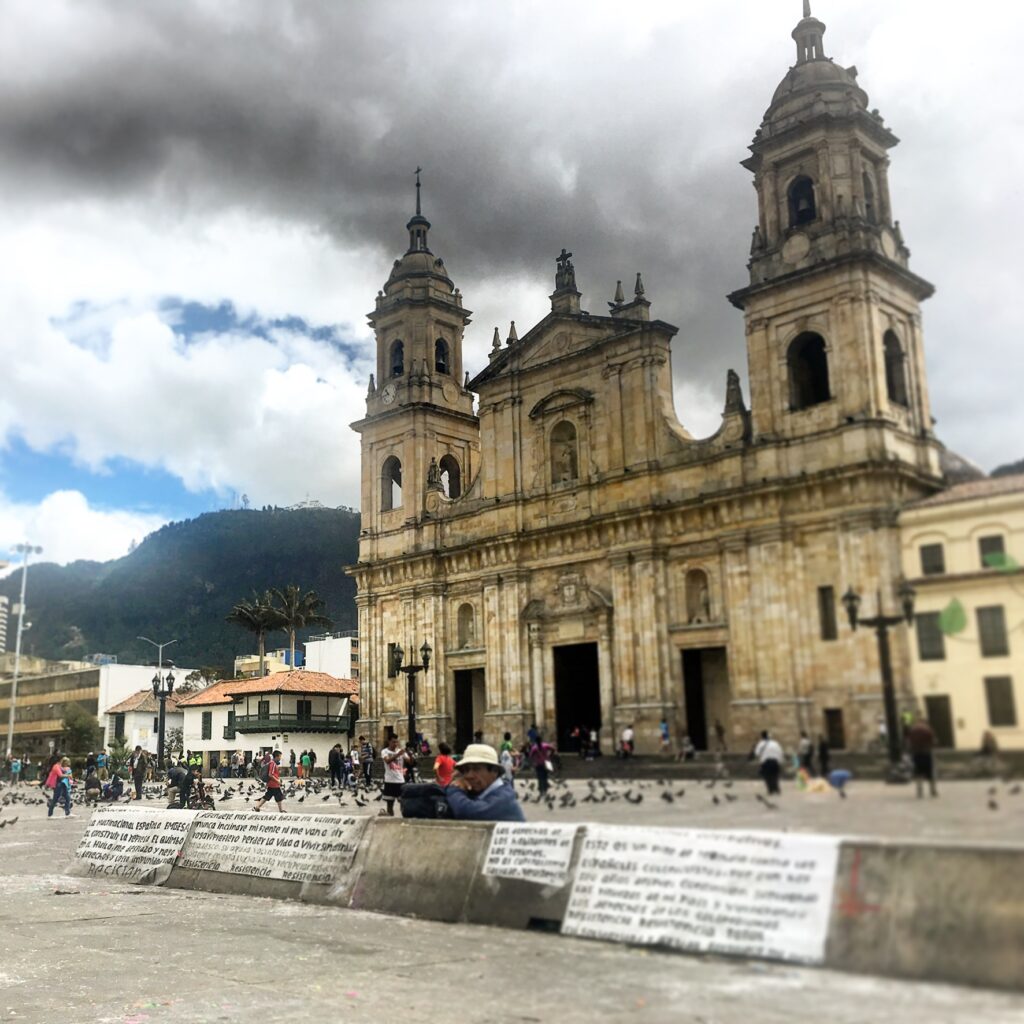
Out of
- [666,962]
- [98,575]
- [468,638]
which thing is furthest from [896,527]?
[98,575]

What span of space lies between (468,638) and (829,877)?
402 centimetres

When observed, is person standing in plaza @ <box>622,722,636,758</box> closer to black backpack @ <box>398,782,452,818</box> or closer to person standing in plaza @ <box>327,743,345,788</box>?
black backpack @ <box>398,782,452,818</box>

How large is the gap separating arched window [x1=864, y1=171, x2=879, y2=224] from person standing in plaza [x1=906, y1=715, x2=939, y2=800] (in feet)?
7.45

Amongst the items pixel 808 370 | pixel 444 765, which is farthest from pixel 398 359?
pixel 808 370

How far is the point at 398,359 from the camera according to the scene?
1084 centimetres

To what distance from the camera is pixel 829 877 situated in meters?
5.03

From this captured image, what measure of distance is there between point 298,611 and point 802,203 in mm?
64278

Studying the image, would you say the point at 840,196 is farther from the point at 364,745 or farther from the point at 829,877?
the point at 364,745

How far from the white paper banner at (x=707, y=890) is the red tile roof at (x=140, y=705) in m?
66.3

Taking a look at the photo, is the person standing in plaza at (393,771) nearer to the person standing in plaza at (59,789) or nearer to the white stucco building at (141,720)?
the person standing in plaza at (59,789)

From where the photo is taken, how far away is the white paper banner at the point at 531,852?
799 cm

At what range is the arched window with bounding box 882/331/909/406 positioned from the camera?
470 cm

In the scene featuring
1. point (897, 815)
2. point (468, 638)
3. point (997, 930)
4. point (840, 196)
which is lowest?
point (997, 930)

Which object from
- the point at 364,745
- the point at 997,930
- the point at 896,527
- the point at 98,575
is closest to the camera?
the point at 997,930
